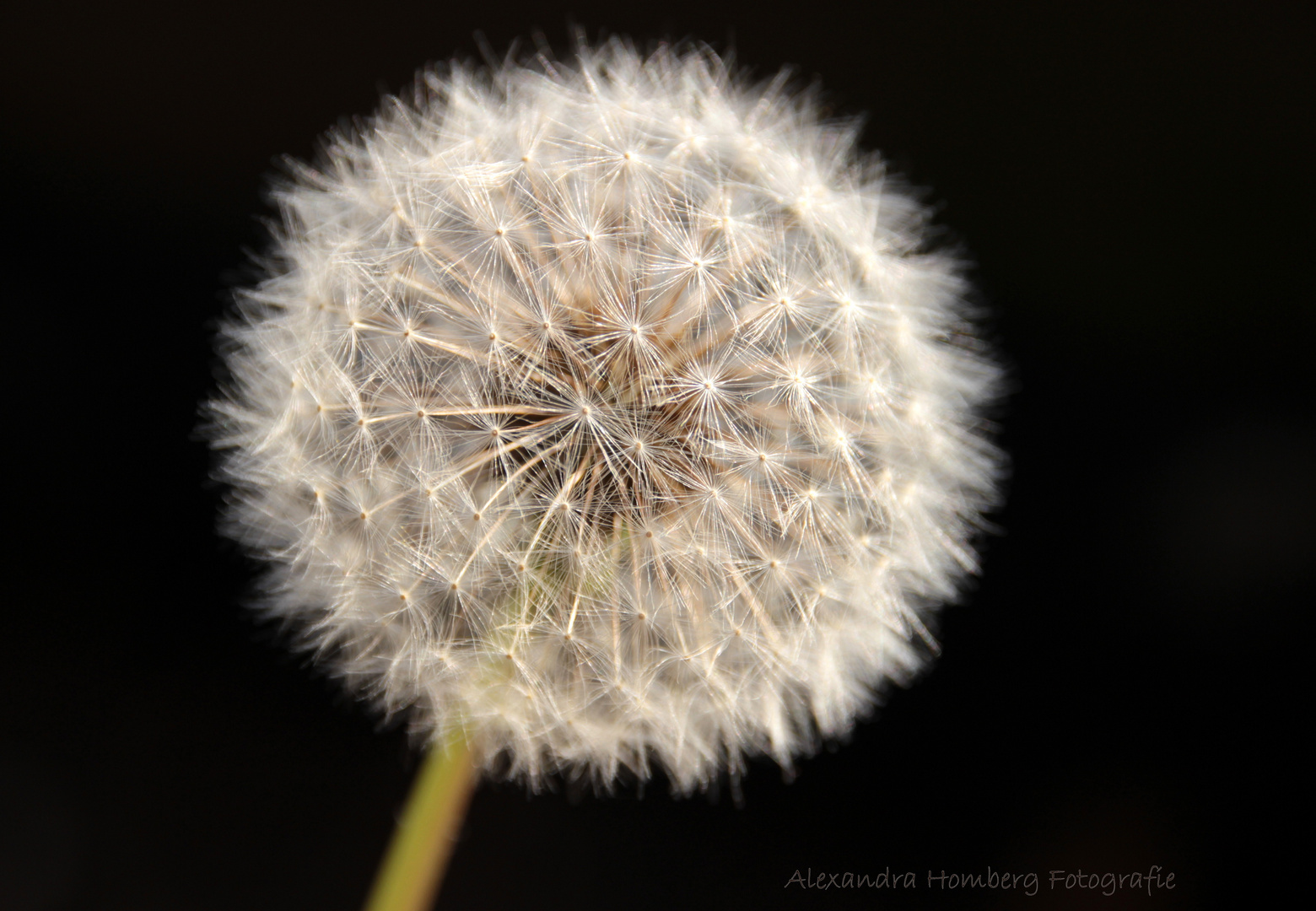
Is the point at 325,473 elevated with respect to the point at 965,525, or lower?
lower

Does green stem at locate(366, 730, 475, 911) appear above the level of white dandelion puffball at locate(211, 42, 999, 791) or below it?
below

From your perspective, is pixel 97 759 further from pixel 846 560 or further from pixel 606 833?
pixel 846 560

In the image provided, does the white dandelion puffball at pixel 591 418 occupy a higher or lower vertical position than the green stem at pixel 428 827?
higher

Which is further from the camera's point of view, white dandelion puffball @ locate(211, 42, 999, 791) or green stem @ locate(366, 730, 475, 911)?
green stem @ locate(366, 730, 475, 911)

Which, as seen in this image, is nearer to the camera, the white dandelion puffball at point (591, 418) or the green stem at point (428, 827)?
the white dandelion puffball at point (591, 418)

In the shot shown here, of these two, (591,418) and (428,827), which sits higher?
(591,418)

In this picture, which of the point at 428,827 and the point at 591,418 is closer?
the point at 591,418

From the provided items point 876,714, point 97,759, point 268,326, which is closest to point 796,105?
point 268,326

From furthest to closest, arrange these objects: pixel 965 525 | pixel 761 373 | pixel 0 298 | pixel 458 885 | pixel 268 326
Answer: pixel 458 885, pixel 0 298, pixel 965 525, pixel 268 326, pixel 761 373
